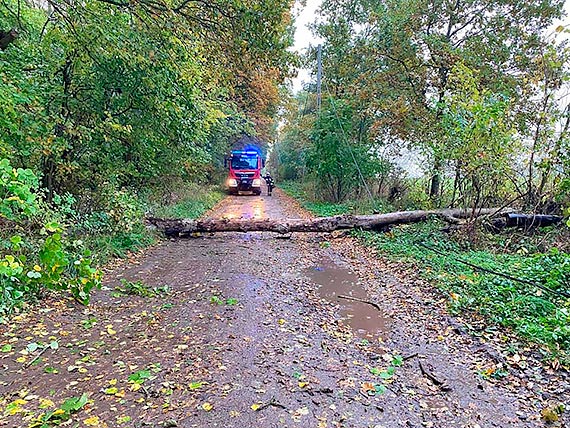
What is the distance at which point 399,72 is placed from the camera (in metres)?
12.4

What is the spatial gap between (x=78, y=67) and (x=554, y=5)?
12.3m

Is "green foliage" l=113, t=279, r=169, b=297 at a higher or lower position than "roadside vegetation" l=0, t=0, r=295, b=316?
lower

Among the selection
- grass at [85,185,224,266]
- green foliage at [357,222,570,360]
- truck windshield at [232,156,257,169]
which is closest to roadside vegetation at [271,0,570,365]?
green foliage at [357,222,570,360]

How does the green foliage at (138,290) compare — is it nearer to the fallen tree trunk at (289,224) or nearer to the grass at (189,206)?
the fallen tree trunk at (289,224)

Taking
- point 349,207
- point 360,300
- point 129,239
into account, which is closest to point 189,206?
point 349,207

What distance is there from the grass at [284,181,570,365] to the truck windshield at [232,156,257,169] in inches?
547

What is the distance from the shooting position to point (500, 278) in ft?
17.8

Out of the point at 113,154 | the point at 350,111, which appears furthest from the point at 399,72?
the point at 113,154

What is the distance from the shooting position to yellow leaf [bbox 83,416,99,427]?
2.65m

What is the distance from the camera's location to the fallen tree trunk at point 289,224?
9695 millimetres

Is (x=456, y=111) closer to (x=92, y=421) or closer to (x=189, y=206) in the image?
(x=92, y=421)

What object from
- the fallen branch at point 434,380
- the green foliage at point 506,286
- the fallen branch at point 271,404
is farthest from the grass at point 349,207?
the fallen branch at point 271,404

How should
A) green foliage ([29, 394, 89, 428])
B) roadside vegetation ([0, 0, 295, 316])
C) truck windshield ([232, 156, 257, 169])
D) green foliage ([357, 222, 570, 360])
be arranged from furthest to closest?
1. truck windshield ([232, 156, 257, 169])
2. roadside vegetation ([0, 0, 295, 316])
3. green foliage ([357, 222, 570, 360])
4. green foliage ([29, 394, 89, 428])

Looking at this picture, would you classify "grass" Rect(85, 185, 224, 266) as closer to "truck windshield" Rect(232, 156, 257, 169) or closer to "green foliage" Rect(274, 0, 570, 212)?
"green foliage" Rect(274, 0, 570, 212)
